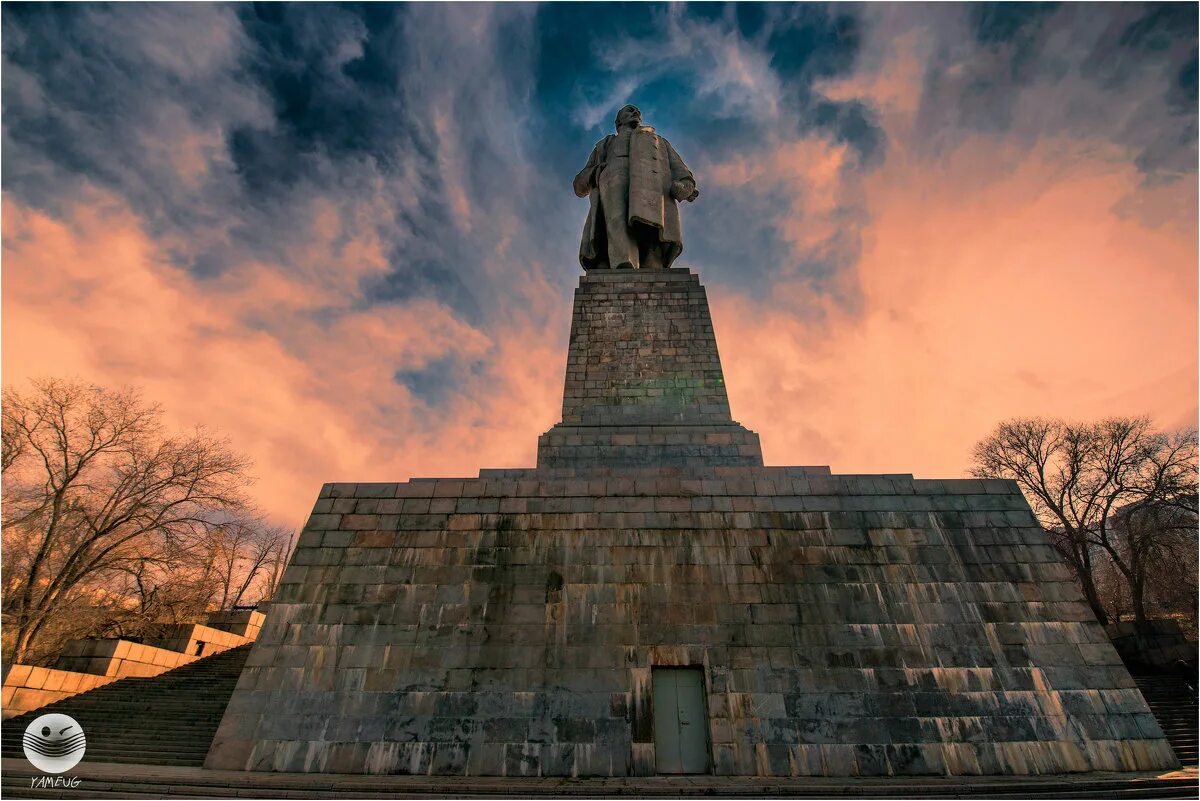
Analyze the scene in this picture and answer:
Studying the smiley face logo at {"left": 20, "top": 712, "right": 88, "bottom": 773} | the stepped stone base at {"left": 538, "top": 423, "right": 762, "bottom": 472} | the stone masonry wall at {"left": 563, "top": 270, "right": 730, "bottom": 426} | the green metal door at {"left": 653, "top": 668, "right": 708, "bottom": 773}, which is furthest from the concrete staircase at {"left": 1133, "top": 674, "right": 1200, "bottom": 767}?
the smiley face logo at {"left": 20, "top": 712, "right": 88, "bottom": 773}

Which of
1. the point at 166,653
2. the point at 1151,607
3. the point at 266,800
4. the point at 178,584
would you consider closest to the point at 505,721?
the point at 266,800

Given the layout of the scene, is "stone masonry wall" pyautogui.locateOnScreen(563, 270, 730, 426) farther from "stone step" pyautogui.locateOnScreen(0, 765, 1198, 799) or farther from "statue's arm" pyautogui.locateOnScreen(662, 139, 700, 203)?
"stone step" pyautogui.locateOnScreen(0, 765, 1198, 799)

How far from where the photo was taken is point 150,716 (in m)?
11.4

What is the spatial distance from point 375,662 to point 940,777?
8643 millimetres

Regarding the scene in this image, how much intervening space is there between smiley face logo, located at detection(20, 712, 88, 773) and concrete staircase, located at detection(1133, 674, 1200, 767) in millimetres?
18266

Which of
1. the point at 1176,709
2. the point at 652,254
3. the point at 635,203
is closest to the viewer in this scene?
the point at 1176,709

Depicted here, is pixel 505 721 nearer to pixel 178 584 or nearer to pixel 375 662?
pixel 375 662

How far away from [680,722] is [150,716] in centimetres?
1136

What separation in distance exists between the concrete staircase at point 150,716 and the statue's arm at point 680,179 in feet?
58.4

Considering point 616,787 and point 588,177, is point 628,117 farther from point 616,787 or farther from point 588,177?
point 616,787

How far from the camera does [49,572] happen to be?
16.8 metres

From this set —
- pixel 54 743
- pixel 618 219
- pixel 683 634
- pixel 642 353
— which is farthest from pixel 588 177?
pixel 54 743

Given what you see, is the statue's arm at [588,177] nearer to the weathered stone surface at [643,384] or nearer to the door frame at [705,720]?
the weathered stone surface at [643,384]

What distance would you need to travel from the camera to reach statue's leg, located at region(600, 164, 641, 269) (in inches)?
666
